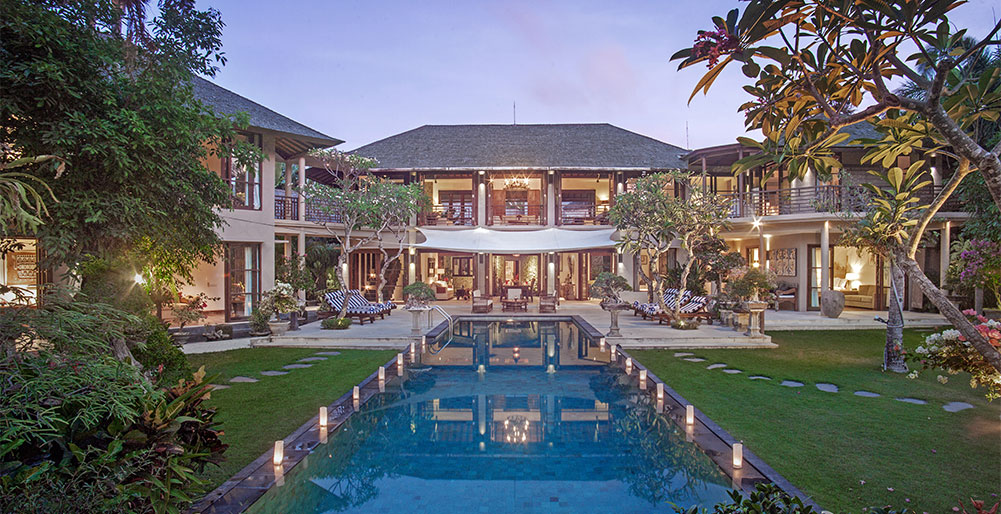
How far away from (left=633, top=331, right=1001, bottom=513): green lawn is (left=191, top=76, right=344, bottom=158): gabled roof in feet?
37.7

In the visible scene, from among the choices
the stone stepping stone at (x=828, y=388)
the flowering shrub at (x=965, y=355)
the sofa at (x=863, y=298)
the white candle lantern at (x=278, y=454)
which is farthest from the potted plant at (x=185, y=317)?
the sofa at (x=863, y=298)

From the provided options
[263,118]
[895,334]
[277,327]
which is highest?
[263,118]

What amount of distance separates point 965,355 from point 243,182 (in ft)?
48.3

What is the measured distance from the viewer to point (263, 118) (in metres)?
14.5

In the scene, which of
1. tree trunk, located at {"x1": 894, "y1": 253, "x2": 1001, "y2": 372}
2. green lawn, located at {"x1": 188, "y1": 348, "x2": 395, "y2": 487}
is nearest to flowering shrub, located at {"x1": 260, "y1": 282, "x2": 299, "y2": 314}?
green lawn, located at {"x1": 188, "y1": 348, "x2": 395, "y2": 487}

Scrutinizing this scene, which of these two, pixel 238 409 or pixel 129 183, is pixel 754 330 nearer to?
pixel 238 409

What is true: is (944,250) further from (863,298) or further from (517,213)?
(517,213)

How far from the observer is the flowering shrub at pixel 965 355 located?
4555 millimetres

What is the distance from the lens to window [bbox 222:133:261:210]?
1345 centimetres

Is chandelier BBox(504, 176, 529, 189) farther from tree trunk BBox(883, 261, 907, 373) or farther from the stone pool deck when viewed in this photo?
tree trunk BBox(883, 261, 907, 373)

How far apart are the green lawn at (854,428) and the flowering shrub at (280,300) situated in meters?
8.51

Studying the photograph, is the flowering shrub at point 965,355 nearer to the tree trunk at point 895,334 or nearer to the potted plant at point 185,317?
the tree trunk at point 895,334

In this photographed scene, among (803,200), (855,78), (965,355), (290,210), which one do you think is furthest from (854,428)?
(290,210)

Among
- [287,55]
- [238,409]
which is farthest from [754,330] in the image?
[287,55]
